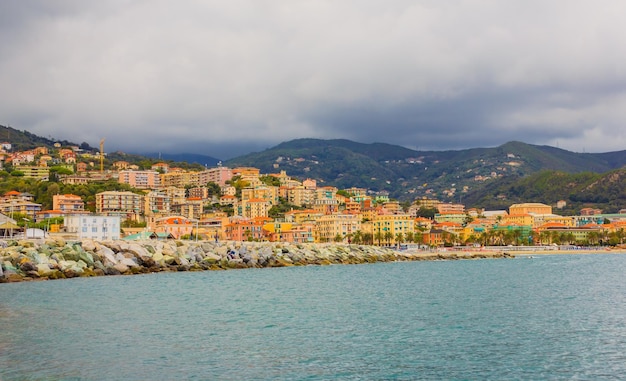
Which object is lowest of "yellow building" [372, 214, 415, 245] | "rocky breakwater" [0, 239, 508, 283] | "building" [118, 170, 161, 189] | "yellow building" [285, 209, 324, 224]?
"rocky breakwater" [0, 239, 508, 283]

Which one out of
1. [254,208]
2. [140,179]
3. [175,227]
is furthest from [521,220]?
[140,179]

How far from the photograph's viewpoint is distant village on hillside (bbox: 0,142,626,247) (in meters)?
98.1

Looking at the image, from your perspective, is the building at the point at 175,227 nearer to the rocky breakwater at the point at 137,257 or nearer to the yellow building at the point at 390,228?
the yellow building at the point at 390,228

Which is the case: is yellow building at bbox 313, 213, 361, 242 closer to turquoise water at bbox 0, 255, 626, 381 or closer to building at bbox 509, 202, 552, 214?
building at bbox 509, 202, 552, 214

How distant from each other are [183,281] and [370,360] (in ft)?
82.4

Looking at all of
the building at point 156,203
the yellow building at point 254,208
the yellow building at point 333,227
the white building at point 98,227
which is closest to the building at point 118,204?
the building at point 156,203

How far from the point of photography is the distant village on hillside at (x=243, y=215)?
3863 inches

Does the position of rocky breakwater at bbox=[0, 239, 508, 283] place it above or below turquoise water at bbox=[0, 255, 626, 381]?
above

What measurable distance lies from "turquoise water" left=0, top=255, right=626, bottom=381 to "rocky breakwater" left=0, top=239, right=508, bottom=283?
15.1 ft

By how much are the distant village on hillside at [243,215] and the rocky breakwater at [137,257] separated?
16962 mm

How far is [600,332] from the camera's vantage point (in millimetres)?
19484

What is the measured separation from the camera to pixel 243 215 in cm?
12244

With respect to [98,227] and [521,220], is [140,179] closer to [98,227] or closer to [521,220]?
[98,227]

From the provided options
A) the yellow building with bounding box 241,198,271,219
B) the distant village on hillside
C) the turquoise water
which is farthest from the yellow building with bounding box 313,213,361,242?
the turquoise water
